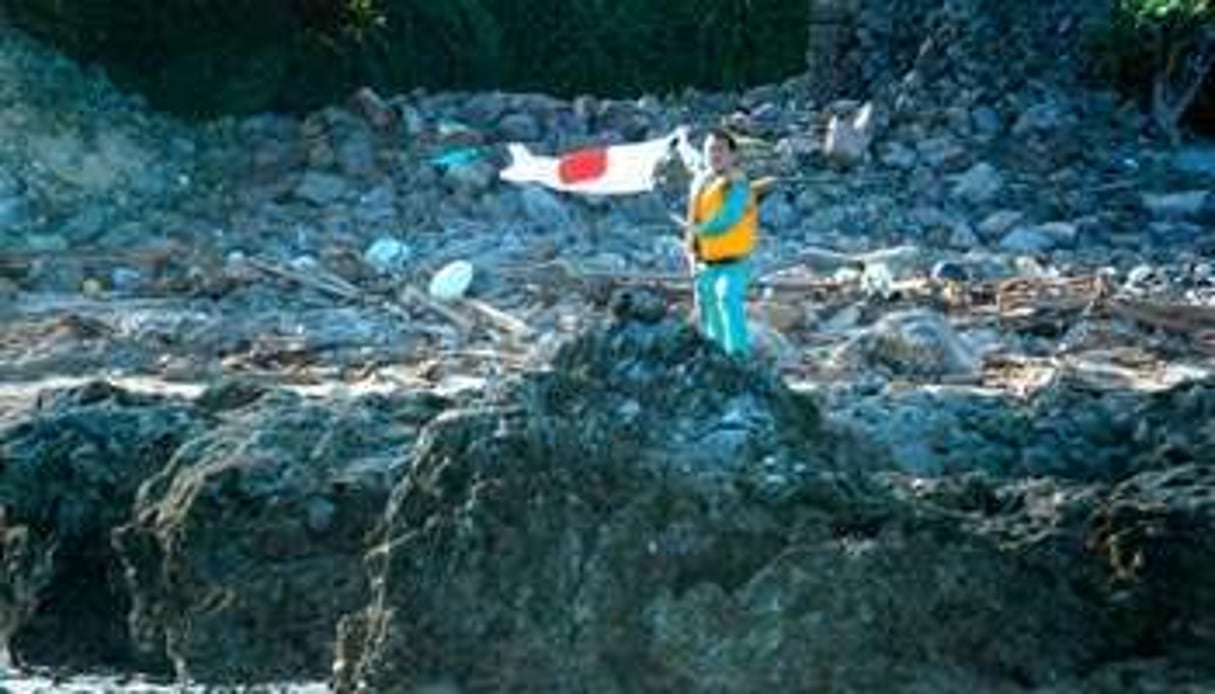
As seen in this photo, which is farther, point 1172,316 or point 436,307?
point 436,307

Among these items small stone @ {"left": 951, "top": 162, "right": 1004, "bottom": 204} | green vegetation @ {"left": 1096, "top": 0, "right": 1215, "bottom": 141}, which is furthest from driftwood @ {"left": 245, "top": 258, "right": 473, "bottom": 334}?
green vegetation @ {"left": 1096, "top": 0, "right": 1215, "bottom": 141}

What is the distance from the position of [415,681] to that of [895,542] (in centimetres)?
162

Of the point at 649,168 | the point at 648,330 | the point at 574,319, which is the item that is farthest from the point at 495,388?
the point at 649,168

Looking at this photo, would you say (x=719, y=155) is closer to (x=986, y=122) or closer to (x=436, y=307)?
(x=436, y=307)

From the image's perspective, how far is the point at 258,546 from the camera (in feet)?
33.5

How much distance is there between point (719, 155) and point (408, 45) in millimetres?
12676

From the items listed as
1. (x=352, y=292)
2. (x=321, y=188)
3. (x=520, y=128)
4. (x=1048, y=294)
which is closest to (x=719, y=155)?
(x=1048, y=294)

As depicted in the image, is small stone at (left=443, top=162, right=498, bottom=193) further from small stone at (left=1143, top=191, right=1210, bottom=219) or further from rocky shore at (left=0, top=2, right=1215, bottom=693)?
small stone at (left=1143, top=191, right=1210, bottom=219)

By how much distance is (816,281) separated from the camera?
18562 millimetres

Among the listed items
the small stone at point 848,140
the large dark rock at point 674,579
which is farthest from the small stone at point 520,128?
the large dark rock at point 674,579

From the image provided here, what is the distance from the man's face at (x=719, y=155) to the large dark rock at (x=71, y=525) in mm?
2981

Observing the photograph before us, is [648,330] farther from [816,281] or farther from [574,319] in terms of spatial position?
[816,281]

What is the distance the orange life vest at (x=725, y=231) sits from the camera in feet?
42.5

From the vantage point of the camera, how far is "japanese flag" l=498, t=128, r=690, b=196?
20.2m
